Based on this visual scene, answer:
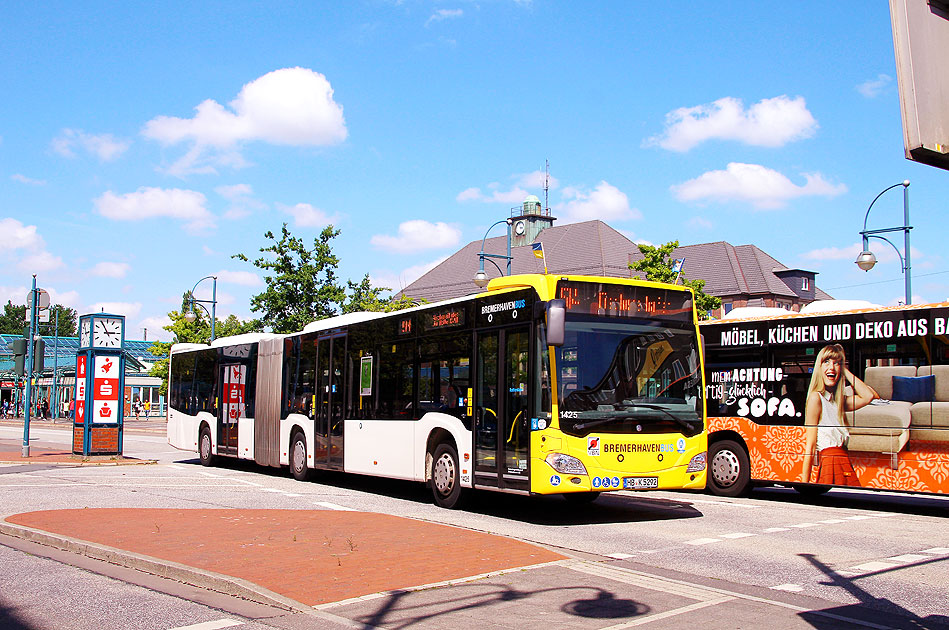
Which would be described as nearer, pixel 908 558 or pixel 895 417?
pixel 908 558

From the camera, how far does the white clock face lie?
24.5 metres

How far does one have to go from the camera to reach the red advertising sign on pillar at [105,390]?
24.0 m

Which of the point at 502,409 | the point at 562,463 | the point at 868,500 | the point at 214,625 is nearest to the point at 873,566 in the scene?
the point at 562,463

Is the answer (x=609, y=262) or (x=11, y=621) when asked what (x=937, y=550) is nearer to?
(x=11, y=621)

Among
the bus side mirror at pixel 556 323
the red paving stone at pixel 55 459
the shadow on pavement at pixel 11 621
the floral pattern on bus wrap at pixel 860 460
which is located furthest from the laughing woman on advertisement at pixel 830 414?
the red paving stone at pixel 55 459

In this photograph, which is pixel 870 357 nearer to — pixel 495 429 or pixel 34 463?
pixel 495 429

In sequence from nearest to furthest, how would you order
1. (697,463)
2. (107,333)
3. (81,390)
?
1. (697,463)
2. (107,333)
3. (81,390)

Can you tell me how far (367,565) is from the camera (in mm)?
8219

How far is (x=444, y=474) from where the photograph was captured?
544 inches

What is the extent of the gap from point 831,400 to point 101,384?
59.0ft

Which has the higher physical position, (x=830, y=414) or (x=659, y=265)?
(x=659, y=265)

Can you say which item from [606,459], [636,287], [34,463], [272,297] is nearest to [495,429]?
[606,459]

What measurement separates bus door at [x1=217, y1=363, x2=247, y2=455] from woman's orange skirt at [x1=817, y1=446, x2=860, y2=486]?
496 inches

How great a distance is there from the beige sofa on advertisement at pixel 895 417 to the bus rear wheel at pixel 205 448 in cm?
1503
